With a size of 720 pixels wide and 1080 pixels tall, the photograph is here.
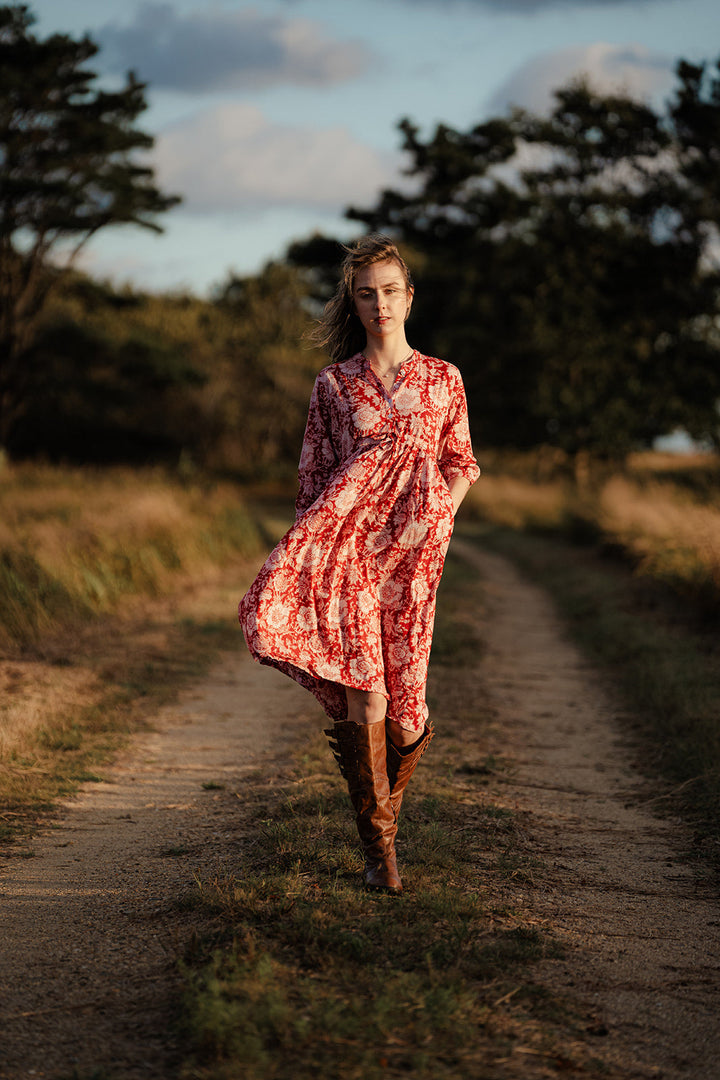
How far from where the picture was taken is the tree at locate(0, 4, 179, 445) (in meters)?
19.9

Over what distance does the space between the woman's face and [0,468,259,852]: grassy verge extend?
95.9 inches

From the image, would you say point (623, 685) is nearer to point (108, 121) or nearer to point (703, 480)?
point (703, 480)

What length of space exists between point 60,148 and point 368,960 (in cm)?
2177

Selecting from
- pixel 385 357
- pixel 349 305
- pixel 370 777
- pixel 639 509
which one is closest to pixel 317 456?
pixel 385 357

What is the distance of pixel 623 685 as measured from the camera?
7098 millimetres

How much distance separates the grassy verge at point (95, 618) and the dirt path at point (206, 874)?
31 cm

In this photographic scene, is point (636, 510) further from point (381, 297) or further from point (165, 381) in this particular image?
point (165, 381)

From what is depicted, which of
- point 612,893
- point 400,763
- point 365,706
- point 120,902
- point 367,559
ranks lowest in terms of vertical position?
point 612,893

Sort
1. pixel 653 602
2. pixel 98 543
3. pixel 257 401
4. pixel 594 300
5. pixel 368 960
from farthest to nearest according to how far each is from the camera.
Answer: pixel 257 401
pixel 594 300
pixel 98 543
pixel 653 602
pixel 368 960

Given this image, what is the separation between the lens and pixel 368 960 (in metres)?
2.60

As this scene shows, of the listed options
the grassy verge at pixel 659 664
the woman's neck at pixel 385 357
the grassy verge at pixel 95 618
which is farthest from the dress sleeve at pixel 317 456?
the grassy verge at pixel 659 664

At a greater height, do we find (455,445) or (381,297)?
(381,297)

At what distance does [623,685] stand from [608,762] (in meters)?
1.94

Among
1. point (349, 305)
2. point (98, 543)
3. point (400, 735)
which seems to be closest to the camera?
point (400, 735)
